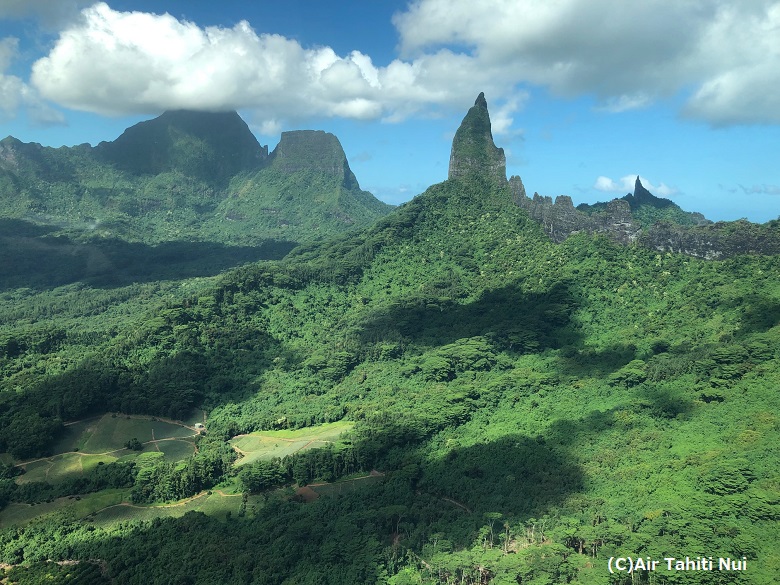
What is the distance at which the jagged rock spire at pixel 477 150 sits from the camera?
112025 millimetres

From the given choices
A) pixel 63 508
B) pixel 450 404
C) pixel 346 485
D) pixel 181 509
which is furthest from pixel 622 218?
pixel 63 508

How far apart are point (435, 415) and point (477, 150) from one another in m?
65.3

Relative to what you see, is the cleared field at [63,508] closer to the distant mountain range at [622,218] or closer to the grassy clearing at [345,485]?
the grassy clearing at [345,485]

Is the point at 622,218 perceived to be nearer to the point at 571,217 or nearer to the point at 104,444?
the point at 571,217

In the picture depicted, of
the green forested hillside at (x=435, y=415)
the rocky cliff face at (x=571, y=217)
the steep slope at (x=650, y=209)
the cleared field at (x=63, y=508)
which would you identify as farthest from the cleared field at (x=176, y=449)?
the steep slope at (x=650, y=209)

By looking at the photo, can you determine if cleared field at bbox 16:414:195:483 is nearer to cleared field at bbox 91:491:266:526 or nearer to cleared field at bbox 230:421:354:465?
cleared field at bbox 230:421:354:465

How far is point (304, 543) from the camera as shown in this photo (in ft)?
145

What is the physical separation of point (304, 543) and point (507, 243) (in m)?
62.5

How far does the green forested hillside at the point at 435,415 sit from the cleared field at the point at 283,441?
751 millimetres

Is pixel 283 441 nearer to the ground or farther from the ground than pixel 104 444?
nearer to the ground

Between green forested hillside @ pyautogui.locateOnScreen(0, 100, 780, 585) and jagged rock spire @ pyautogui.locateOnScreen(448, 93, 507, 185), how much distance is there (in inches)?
595

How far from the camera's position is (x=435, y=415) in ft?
198

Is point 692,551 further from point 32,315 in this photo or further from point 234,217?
point 234,217

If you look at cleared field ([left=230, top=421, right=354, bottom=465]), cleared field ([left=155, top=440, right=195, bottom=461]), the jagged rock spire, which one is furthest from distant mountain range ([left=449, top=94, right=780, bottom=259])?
cleared field ([left=155, top=440, right=195, bottom=461])
